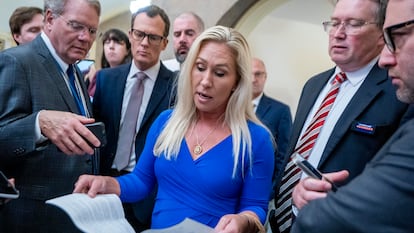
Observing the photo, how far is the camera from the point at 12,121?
4.83 ft

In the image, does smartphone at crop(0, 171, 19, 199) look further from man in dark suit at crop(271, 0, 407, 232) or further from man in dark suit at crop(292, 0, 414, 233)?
man in dark suit at crop(271, 0, 407, 232)

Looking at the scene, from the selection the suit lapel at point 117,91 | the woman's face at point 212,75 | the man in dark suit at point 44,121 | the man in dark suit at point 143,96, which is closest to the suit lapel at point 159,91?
the man in dark suit at point 143,96

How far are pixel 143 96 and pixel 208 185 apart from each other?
904 mm

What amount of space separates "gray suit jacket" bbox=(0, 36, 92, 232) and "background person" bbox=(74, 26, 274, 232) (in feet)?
1.01

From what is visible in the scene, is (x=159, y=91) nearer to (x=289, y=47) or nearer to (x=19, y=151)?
(x=19, y=151)

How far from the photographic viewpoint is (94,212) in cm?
105

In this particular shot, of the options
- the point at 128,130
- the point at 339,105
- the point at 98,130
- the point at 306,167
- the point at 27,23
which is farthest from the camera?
the point at 27,23

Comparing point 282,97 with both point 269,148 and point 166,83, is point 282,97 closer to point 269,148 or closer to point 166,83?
point 166,83

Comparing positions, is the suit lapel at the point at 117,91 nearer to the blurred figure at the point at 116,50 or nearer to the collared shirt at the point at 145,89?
the collared shirt at the point at 145,89

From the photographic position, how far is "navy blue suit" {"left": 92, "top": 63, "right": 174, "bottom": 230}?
207 centimetres

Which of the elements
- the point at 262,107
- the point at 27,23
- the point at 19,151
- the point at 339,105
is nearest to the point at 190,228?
the point at 19,151

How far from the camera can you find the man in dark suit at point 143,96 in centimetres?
208

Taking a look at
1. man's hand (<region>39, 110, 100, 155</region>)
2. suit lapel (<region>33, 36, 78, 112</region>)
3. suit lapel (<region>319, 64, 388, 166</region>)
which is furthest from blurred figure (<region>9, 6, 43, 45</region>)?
suit lapel (<region>319, 64, 388, 166</region>)

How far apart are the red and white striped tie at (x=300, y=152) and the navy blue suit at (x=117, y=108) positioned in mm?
609
